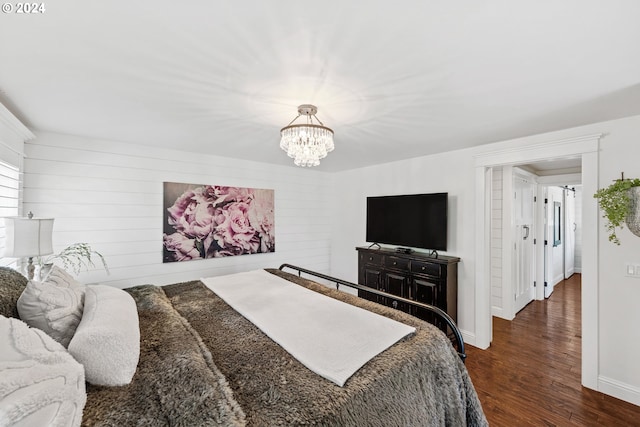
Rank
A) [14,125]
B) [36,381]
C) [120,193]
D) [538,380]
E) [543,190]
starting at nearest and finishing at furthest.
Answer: [36,381], [14,125], [538,380], [120,193], [543,190]

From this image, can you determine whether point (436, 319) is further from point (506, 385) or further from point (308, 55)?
point (308, 55)

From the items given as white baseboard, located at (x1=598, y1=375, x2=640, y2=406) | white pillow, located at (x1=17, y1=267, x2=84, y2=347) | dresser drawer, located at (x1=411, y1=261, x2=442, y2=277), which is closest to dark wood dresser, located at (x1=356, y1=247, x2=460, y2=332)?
dresser drawer, located at (x1=411, y1=261, x2=442, y2=277)

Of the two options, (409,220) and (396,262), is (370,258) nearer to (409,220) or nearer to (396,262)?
(396,262)

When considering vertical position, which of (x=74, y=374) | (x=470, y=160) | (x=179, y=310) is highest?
(x=470, y=160)

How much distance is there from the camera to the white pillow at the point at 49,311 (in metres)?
1.17

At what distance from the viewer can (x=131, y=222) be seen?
327cm

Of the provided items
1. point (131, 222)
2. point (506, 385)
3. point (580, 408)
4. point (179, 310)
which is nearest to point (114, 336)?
point (179, 310)

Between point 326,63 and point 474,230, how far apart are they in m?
2.83

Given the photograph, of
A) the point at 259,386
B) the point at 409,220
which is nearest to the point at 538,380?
the point at 409,220

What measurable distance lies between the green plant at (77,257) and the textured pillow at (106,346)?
6.71 ft

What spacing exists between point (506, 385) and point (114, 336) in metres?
3.14

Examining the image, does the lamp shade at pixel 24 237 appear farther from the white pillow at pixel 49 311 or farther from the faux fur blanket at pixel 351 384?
the faux fur blanket at pixel 351 384

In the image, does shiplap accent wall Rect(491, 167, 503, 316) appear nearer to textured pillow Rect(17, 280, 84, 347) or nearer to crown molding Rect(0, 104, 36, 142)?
textured pillow Rect(17, 280, 84, 347)

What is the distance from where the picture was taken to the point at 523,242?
4453 mm
